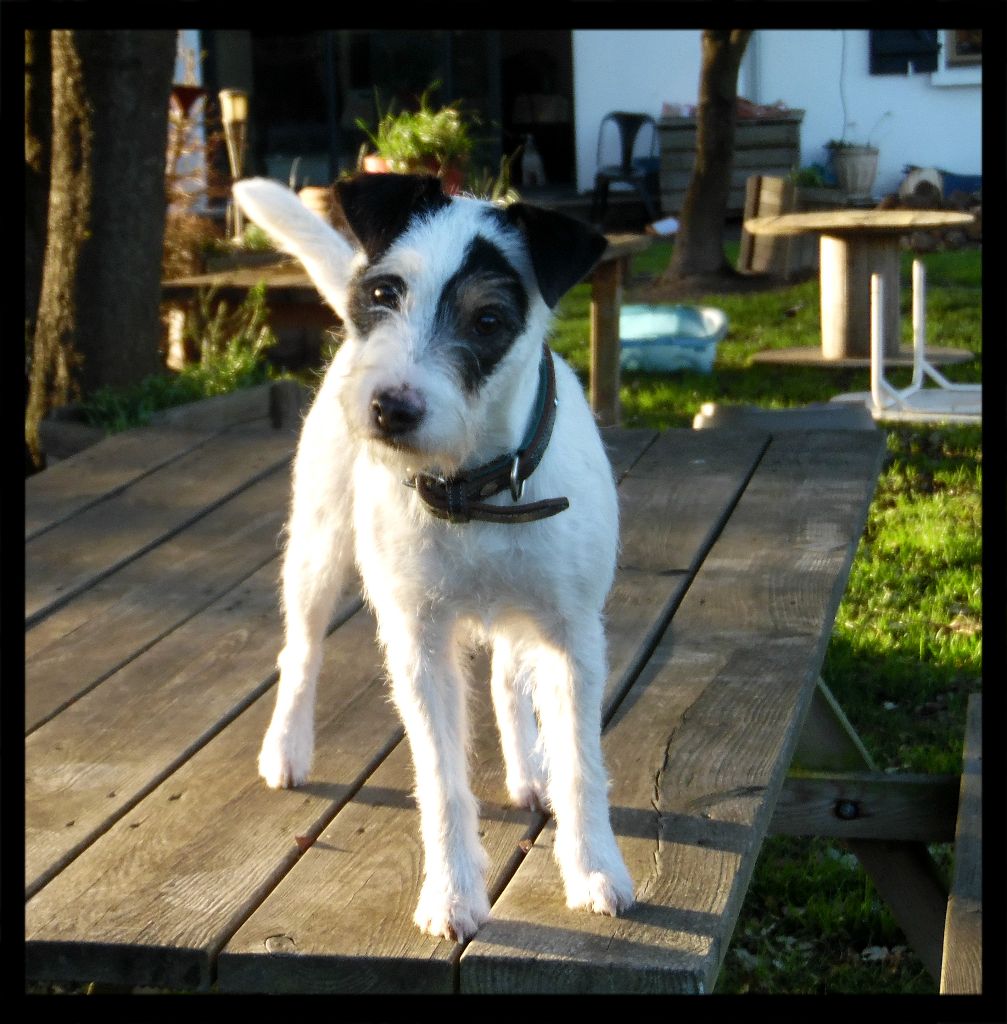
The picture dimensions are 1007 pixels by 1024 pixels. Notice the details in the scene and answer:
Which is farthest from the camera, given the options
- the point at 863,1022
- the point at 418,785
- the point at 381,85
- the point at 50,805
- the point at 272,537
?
the point at 381,85

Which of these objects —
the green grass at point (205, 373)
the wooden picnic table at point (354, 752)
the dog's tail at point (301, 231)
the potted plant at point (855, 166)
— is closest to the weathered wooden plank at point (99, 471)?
the wooden picnic table at point (354, 752)

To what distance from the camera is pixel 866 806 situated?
3436 millimetres

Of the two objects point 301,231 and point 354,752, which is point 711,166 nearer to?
point 301,231

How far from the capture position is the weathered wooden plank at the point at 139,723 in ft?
9.13

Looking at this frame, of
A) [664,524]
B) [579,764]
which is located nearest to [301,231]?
[579,764]

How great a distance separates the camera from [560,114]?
753 inches

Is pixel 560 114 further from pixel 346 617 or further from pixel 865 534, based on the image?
pixel 346 617

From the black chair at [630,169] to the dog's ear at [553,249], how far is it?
1382 centimetres

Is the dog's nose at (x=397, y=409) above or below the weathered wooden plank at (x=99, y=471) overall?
above

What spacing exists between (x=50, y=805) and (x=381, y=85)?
646 inches

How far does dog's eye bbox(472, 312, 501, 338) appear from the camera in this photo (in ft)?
7.72

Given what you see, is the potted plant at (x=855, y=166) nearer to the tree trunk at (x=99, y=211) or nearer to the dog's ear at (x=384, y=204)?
the tree trunk at (x=99, y=211)

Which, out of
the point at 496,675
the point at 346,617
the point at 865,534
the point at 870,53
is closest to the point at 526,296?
the point at 496,675

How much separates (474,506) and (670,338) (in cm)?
670
